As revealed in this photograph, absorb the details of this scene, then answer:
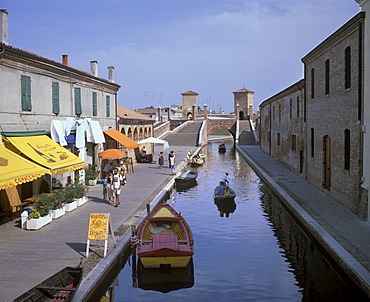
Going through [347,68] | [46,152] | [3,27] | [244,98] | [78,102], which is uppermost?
[244,98]

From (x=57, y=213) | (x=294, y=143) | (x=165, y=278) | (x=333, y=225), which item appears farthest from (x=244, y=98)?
(x=165, y=278)

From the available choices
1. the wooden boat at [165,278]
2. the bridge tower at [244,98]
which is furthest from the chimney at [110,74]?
the bridge tower at [244,98]

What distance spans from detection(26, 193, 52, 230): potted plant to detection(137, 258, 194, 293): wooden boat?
4.50 m

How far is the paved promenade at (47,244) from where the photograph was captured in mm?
10805

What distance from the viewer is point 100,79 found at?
1099 inches

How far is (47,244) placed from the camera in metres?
13.8

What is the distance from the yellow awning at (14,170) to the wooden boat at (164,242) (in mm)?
4010

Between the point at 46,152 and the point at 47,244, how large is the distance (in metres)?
5.12

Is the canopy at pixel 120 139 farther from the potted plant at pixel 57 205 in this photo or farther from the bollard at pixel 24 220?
the bollard at pixel 24 220

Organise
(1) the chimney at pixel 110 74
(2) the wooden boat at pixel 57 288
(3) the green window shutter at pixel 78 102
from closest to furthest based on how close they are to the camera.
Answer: (2) the wooden boat at pixel 57 288
(3) the green window shutter at pixel 78 102
(1) the chimney at pixel 110 74

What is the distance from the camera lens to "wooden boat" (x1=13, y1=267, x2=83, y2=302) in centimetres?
876

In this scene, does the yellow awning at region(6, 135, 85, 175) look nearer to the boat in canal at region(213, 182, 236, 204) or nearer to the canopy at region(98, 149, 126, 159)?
the canopy at region(98, 149, 126, 159)

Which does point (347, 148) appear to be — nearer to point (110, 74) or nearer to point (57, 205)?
point (57, 205)

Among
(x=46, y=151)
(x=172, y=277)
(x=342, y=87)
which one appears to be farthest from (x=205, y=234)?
(x=342, y=87)
